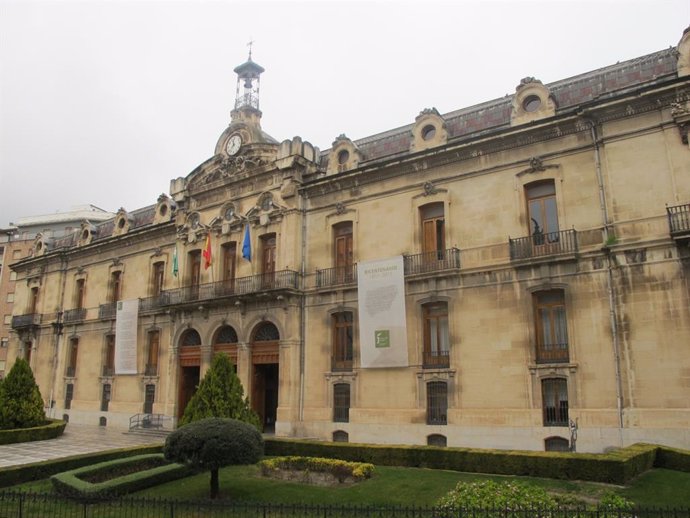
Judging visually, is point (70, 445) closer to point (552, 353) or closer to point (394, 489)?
point (394, 489)

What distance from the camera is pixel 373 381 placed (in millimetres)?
23641

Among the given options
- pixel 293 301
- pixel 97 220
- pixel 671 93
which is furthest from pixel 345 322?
pixel 97 220

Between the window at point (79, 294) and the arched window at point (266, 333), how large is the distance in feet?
60.8

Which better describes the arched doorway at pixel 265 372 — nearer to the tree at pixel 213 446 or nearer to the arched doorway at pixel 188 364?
the arched doorway at pixel 188 364

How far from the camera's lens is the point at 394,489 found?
1441cm

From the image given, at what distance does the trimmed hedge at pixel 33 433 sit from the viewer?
2453 cm

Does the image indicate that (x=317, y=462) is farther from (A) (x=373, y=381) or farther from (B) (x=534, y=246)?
(B) (x=534, y=246)

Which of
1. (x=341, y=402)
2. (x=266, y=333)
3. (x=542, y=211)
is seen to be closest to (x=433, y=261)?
(x=542, y=211)

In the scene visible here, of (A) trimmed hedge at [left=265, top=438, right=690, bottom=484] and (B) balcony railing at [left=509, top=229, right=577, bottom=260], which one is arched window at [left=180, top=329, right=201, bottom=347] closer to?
(A) trimmed hedge at [left=265, top=438, right=690, bottom=484]

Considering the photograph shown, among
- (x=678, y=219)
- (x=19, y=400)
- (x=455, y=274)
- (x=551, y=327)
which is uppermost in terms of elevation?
(x=678, y=219)

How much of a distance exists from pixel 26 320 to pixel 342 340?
93.8ft

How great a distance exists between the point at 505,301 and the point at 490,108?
7831mm

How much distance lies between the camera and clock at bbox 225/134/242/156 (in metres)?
30.2

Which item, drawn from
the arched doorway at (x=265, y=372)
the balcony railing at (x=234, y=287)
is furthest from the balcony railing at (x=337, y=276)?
the arched doorway at (x=265, y=372)
